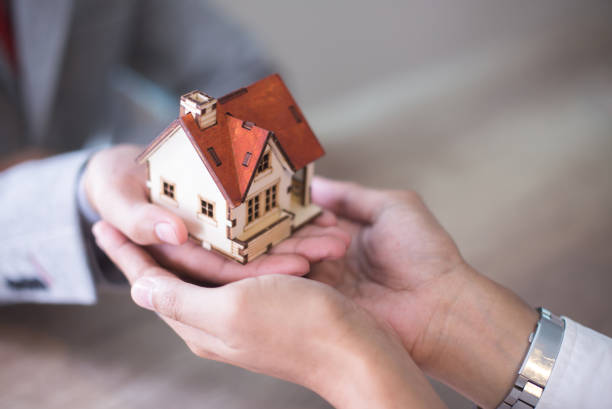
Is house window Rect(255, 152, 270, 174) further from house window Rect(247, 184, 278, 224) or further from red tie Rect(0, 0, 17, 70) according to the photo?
red tie Rect(0, 0, 17, 70)

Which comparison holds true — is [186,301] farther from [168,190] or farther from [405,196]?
[405,196]

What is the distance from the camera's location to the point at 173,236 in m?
1.22

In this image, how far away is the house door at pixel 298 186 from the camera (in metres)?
1.48

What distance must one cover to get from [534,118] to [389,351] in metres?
2.43

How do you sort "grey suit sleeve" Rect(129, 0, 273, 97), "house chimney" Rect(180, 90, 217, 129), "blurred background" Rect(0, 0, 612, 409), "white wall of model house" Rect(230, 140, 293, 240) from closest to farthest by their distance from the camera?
"house chimney" Rect(180, 90, 217, 129), "white wall of model house" Rect(230, 140, 293, 240), "blurred background" Rect(0, 0, 612, 409), "grey suit sleeve" Rect(129, 0, 273, 97)

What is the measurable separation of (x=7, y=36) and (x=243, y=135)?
5.05 ft

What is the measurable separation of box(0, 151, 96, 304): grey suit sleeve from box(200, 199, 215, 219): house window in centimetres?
41

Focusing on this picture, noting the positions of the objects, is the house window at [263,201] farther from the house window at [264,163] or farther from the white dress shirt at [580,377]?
the white dress shirt at [580,377]

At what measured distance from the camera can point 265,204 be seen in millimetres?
1366

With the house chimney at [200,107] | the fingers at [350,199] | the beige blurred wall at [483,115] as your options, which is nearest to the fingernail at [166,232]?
the house chimney at [200,107]

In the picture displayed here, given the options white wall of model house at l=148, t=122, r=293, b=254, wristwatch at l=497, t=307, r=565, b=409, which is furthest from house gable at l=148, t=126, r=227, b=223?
wristwatch at l=497, t=307, r=565, b=409

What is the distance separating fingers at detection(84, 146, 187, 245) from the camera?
1227 mm

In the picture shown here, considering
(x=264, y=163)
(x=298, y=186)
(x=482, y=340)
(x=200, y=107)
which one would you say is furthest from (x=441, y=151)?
(x=200, y=107)

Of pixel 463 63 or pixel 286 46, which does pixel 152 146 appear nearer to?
pixel 286 46
